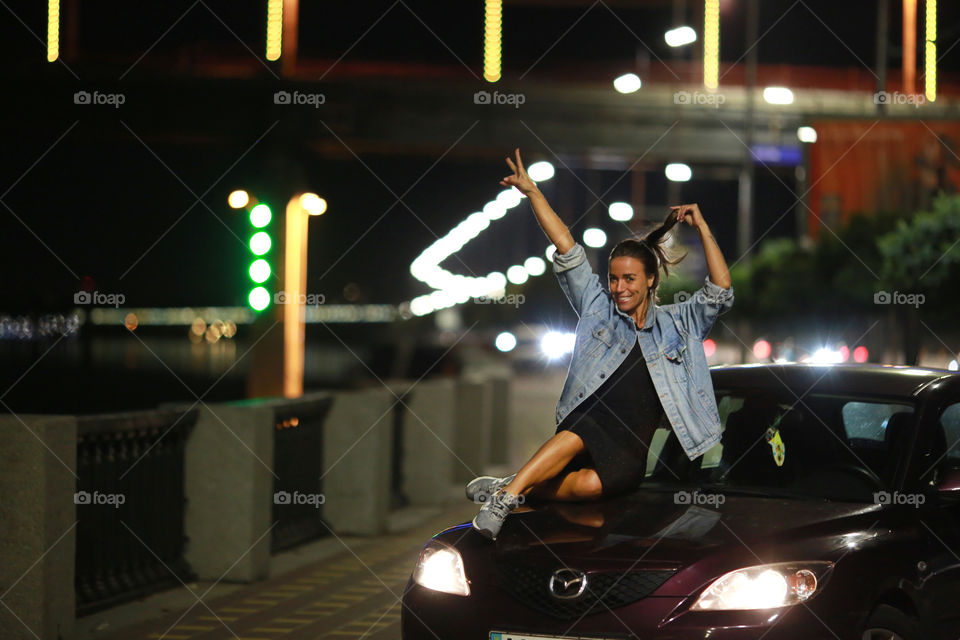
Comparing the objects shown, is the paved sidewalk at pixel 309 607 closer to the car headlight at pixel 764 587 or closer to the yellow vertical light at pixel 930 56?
the car headlight at pixel 764 587

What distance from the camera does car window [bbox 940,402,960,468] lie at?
19.7 feet

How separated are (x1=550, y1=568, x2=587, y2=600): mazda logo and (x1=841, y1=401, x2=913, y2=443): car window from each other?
1675mm

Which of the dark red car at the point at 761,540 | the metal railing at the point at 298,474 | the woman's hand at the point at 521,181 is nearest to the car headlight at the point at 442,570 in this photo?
the dark red car at the point at 761,540

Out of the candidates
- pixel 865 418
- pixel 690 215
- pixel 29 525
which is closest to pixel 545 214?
pixel 690 215

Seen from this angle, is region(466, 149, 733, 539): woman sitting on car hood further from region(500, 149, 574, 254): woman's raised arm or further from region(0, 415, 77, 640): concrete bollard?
region(0, 415, 77, 640): concrete bollard

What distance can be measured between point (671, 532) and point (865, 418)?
55.8 inches

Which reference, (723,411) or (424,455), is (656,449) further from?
(424,455)

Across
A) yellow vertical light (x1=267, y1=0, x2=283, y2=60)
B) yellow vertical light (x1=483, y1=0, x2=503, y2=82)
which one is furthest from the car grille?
yellow vertical light (x1=483, y1=0, x2=503, y2=82)

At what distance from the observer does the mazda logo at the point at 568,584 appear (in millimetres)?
4922

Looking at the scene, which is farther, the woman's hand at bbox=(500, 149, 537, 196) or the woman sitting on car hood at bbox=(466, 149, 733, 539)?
the woman's hand at bbox=(500, 149, 537, 196)

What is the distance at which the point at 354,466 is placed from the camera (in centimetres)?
1190

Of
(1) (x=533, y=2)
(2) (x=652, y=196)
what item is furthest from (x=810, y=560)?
(2) (x=652, y=196)

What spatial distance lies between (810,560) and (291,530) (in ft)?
21.4

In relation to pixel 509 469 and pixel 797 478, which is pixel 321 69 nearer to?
pixel 509 469
